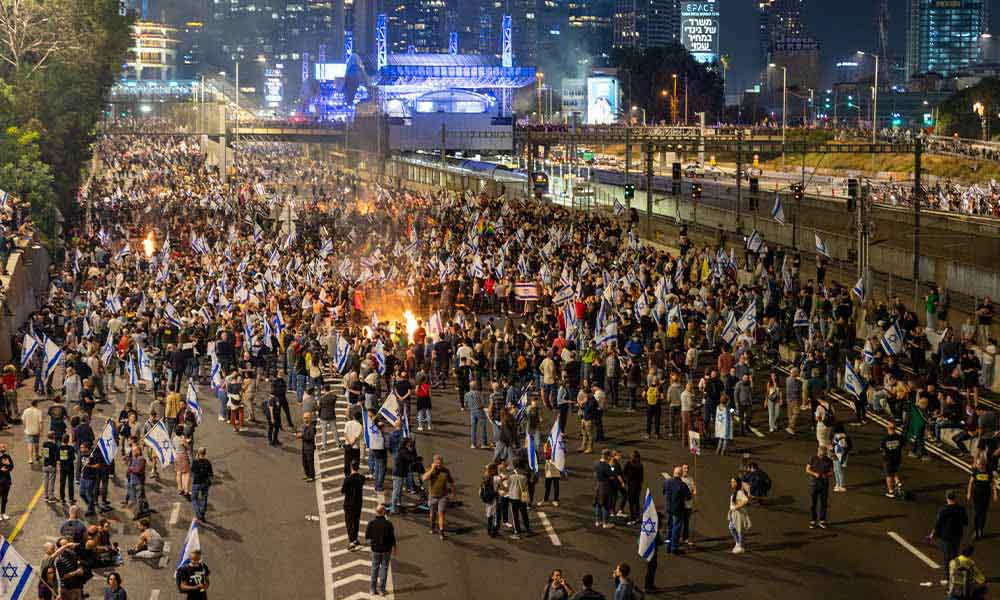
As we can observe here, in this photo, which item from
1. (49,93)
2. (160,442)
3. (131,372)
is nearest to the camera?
(160,442)

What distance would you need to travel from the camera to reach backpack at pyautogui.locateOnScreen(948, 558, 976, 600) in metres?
16.1

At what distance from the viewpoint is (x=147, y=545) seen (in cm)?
1966

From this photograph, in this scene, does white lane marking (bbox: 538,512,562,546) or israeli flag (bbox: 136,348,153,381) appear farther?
israeli flag (bbox: 136,348,153,381)

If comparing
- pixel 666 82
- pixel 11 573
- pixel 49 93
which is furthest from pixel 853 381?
pixel 666 82

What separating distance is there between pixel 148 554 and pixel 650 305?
1791 cm

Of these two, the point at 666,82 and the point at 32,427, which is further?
the point at 666,82

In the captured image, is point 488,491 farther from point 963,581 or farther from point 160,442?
point 963,581

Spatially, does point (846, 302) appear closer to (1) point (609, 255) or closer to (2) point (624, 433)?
(2) point (624, 433)

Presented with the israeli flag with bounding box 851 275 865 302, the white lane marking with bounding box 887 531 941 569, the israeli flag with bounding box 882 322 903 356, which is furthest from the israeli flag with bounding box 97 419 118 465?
the israeli flag with bounding box 851 275 865 302

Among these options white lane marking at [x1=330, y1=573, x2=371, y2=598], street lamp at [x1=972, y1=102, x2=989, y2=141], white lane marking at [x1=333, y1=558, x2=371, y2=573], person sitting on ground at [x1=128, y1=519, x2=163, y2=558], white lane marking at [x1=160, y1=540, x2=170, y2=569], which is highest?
street lamp at [x1=972, y1=102, x2=989, y2=141]

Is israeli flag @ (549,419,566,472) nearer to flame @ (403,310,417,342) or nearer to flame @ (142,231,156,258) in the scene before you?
flame @ (403,310,417,342)

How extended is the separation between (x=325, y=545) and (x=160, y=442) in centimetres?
430

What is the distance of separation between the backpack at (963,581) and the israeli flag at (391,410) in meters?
10.3

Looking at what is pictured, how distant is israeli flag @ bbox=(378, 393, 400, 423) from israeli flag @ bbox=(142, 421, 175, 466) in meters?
3.53
